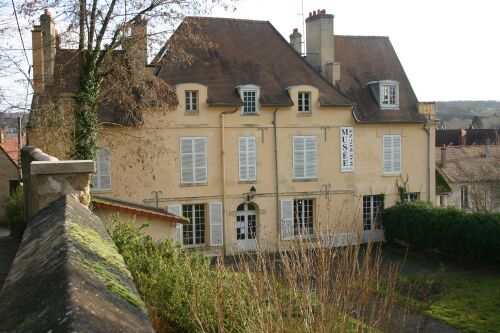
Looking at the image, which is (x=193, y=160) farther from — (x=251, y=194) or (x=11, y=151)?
(x=11, y=151)

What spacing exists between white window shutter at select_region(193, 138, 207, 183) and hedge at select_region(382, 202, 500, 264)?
8283 mm

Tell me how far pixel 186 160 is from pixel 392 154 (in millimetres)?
9353

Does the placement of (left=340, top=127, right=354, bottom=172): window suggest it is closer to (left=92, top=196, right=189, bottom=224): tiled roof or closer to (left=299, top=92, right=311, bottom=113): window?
(left=299, top=92, right=311, bottom=113): window

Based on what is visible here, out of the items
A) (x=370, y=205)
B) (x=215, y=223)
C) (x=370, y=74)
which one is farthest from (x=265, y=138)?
(x=370, y=74)

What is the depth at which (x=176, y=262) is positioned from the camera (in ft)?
28.3

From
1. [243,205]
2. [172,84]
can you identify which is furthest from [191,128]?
[243,205]

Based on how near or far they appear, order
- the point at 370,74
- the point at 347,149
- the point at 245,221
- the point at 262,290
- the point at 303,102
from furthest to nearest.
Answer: the point at 370,74, the point at 347,149, the point at 303,102, the point at 245,221, the point at 262,290

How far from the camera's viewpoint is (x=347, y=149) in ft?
83.4

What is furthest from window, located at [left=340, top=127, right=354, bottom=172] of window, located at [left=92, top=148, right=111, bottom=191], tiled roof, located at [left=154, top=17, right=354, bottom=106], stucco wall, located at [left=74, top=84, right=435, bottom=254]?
window, located at [left=92, top=148, right=111, bottom=191]

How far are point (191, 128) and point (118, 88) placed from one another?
18.8 ft

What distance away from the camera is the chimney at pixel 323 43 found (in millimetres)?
26469

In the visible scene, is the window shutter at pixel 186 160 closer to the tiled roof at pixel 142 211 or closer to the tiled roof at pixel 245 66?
the tiled roof at pixel 245 66

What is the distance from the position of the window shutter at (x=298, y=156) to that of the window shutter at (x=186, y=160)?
14.2 ft

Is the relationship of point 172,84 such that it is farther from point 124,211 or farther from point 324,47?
point 124,211
